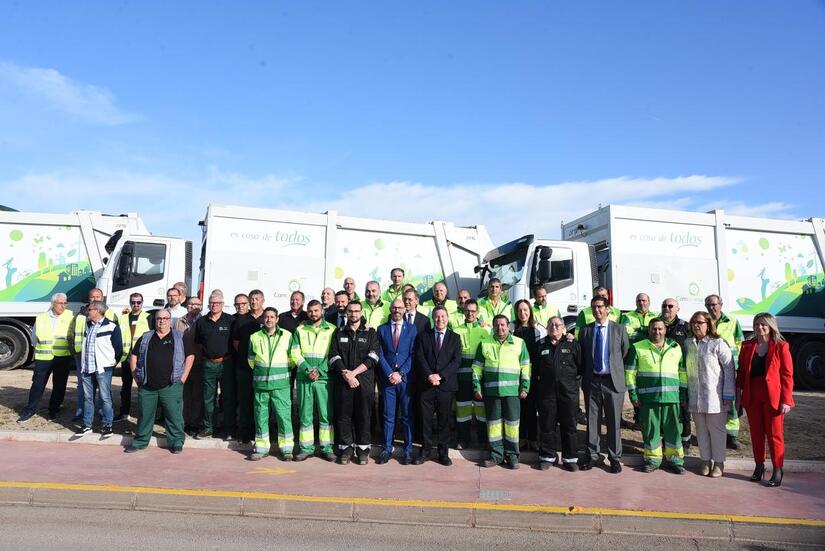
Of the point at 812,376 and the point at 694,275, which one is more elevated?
the point at 694,275

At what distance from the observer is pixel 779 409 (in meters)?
6.04

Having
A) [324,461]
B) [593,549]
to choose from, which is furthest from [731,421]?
[324,461]

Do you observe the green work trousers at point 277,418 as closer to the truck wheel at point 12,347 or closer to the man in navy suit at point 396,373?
the man in navy suit at point 396,373

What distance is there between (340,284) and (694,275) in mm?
6944

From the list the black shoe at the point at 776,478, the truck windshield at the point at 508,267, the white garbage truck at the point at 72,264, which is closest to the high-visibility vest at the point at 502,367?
the black shoe at the point at 776,478

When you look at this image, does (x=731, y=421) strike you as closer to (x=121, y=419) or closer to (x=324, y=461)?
(x=324, y=461)

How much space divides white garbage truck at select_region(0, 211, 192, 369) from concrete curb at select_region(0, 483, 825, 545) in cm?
686

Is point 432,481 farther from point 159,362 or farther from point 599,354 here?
point 159,362

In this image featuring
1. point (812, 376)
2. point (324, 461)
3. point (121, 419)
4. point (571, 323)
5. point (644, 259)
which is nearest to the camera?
point (324, 461)

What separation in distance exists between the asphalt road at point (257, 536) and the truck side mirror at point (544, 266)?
21.5 ft

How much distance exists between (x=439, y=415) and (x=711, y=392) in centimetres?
288

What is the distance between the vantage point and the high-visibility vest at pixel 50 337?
8.20 metres

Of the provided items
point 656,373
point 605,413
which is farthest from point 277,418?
point 656,373

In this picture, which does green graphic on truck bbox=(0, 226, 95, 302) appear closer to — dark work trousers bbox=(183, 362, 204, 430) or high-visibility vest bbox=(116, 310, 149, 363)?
high-visibility vest bbox=(116, 310, 149, 363)
